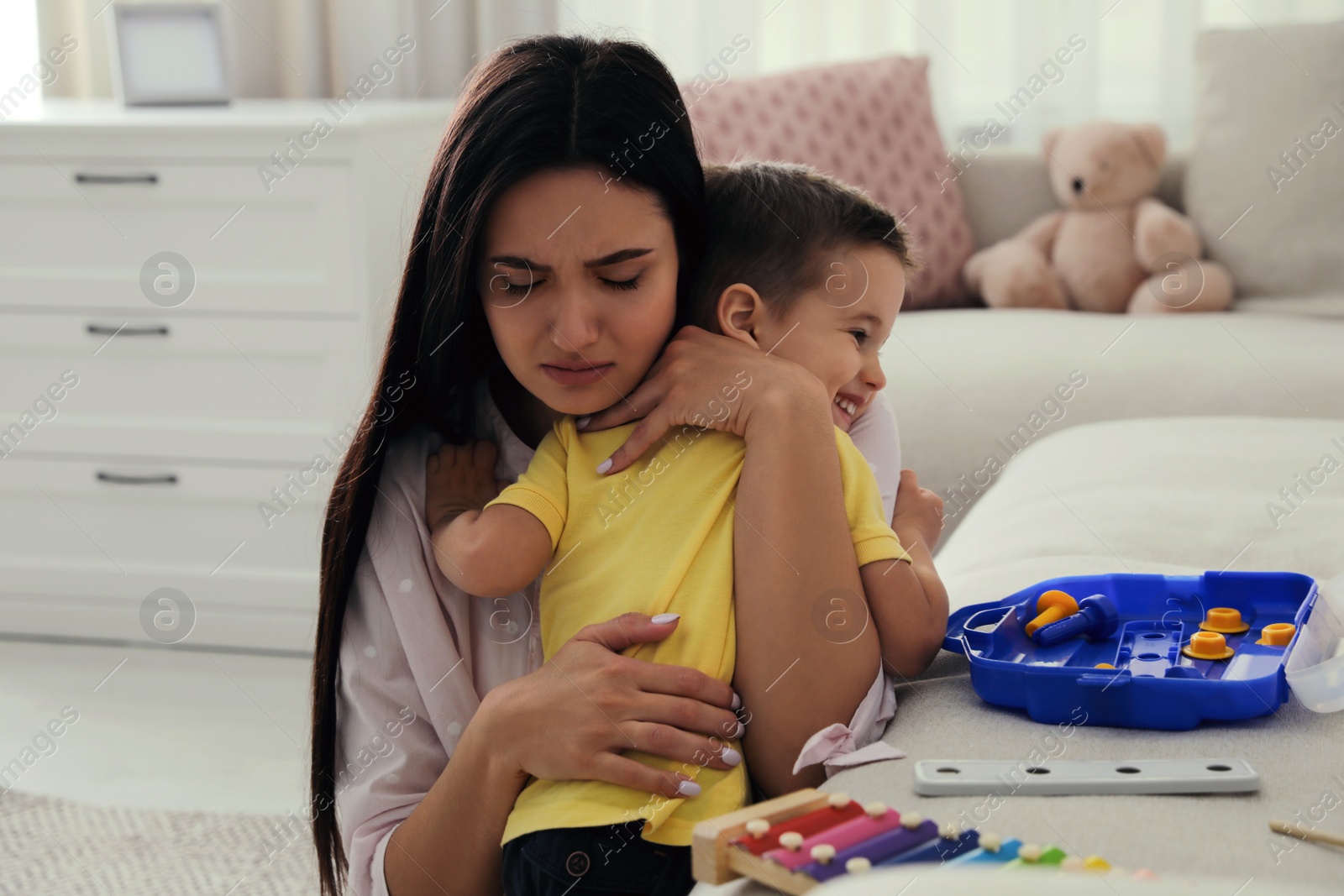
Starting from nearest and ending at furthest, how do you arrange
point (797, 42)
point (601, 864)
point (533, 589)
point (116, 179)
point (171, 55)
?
point (601, 864) → point (533, 589) → point (116, 179) → point (171, 55) → point (797, 42)

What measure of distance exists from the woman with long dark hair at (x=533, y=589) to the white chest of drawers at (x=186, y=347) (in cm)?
134

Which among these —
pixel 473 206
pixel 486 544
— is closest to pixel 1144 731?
pixel 486 544

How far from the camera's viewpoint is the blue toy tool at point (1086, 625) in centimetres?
85

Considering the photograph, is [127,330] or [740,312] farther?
[127,330]

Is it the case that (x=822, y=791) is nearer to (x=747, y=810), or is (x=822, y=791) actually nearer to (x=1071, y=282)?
(x=747, y=810)

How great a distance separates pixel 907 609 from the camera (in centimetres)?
84

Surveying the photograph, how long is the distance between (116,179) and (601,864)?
76.5 inches

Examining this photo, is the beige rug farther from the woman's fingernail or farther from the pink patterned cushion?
the pink patterned cushion

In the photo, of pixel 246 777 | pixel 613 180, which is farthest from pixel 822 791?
pixel 246 777

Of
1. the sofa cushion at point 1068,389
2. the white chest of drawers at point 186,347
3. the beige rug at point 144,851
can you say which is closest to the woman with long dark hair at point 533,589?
the beige rug at point 144,851

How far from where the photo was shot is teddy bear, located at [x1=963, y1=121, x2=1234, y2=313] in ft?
8.00

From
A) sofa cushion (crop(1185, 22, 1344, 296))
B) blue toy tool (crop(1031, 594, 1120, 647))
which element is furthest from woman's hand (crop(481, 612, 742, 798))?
sofa cushion (crop(1185, 22, 1344, 296))

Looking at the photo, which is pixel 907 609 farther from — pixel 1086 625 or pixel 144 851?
pixel 144 851

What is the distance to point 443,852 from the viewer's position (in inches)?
32.9
